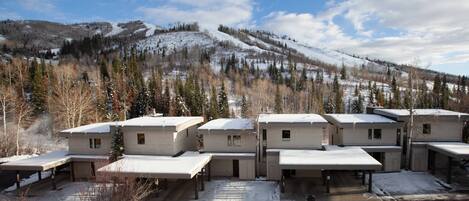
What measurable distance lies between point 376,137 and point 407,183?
4.45 metres

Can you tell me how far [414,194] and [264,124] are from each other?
1075 cm

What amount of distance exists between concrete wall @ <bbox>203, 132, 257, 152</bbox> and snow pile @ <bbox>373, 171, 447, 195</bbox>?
9.18 metres

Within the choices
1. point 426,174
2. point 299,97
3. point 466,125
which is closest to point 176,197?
point 426,174

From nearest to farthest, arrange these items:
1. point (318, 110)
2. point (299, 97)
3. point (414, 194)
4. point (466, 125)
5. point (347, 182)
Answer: point (414, 194), point (347, 182), point (466, 125), point (318, 110), point (299, 97)

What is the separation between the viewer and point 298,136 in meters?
24.6

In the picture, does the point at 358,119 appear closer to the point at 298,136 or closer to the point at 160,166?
the point at 298,136

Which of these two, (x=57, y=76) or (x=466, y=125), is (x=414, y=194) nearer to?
(x=466, y=125)

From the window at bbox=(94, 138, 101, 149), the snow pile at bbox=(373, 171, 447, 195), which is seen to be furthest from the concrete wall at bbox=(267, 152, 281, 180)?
the window at bbox=(94, 138, 101, 149)

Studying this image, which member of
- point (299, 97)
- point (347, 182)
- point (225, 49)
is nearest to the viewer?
point (347, 182)

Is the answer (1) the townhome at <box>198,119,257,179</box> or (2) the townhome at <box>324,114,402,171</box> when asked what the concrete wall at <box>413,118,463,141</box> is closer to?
(2) the townhome at <box>324,114,402,171</box>

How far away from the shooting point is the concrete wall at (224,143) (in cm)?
2467

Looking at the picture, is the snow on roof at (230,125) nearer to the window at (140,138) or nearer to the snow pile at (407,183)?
the window at (140,138)

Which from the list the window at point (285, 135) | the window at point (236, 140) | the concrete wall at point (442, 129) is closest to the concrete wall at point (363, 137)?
the concrete wall at point (442, 129)

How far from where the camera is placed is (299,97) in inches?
3140
